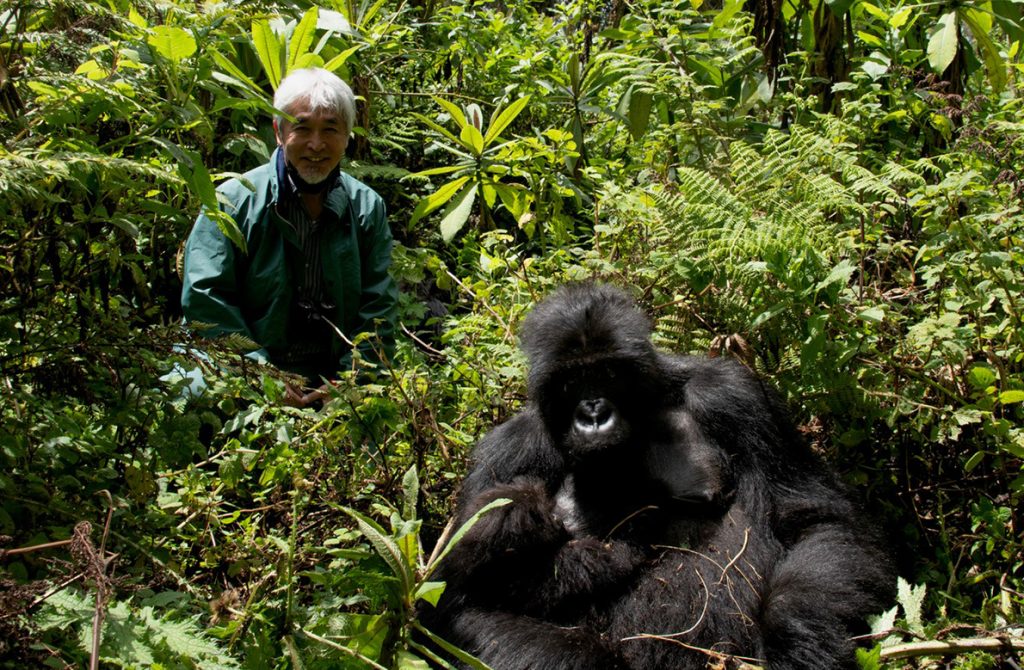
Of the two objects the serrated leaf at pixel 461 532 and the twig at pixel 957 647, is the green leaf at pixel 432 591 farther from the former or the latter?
the twig at pixel 957 647

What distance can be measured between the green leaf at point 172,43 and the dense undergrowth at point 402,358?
0.02 meters

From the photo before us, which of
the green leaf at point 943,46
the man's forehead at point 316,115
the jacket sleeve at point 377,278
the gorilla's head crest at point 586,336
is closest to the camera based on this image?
the gorilla's head crest at point 586,336

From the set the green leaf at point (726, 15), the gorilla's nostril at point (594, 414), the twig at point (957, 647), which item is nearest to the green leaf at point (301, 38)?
the green leaf at point (726, 15)

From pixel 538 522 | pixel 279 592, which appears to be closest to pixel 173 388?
pixel 279 592

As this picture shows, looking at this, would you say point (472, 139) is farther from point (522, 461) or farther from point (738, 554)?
point (738, 554)

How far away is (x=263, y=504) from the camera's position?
3873 mm

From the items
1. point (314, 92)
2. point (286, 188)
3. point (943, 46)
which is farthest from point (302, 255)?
point (943, 46)

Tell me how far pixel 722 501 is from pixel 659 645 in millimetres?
570

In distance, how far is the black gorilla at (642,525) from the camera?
2916 mm

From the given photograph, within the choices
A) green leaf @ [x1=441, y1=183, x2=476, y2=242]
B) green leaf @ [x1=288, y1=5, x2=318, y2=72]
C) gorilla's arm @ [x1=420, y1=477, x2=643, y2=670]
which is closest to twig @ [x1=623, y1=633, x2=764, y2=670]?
gorilla's arm @ [x1=420, y1=477, x2=643, y2=670]

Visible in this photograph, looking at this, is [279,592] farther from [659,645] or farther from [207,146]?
[207,146]

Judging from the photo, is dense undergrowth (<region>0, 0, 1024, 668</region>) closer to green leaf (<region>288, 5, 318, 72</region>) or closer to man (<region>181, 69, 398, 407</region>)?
green leaf (<region>288, 5, 318, 72</region>)

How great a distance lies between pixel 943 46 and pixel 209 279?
336 cm

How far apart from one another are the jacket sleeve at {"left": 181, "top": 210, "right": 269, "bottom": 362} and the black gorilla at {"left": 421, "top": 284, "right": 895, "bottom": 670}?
151 centimetres
